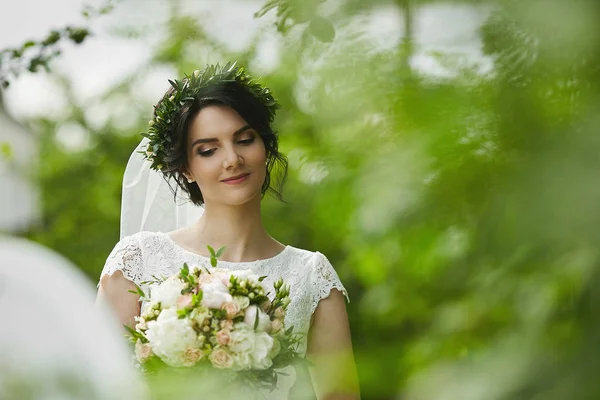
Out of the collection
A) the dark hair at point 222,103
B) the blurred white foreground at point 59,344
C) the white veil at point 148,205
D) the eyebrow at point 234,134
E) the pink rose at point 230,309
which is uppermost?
the white veil at point 148,205

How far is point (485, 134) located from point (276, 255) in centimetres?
245

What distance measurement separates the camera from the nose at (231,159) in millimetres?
2379

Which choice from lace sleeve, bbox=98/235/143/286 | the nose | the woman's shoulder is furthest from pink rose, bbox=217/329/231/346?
the woman's shoulder

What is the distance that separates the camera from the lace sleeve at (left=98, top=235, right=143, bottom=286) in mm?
2565

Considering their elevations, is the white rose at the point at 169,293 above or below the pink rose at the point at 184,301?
above

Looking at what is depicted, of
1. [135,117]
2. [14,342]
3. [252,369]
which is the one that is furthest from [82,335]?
[135,117]

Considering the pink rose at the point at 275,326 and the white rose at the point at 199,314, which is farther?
the pink rose at the point at 275,326

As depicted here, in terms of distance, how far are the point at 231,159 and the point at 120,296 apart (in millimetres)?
603

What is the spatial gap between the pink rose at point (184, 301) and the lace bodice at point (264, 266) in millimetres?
753

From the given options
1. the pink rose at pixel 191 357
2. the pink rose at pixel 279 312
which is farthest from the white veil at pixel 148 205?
the pink rose at pixel 191 357

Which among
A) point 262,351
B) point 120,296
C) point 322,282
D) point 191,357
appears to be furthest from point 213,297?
point 322,282

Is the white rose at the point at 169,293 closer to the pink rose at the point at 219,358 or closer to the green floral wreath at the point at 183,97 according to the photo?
the pink rose at the point at 219,358

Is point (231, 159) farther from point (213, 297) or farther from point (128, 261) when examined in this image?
point (213, 297)

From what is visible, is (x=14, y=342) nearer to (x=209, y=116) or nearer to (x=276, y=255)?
(x=209, y=116)
